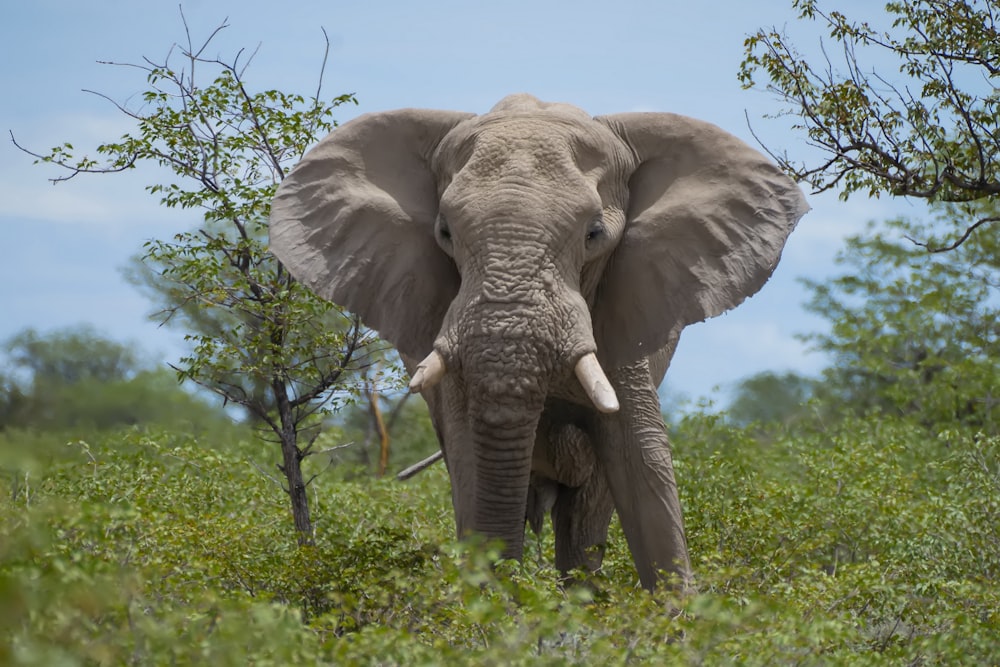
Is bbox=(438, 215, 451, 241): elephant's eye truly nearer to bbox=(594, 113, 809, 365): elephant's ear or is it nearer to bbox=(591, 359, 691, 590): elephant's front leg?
bbox=(594, 113, 809, 365): elephant's ear

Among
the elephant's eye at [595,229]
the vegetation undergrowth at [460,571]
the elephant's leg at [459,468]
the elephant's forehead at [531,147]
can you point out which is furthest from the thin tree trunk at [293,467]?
A: the elephant's eye at [595,229]

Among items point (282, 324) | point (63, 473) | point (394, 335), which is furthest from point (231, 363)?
point (394, 335)

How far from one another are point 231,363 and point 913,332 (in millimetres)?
13694

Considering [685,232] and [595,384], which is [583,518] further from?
[595,384]

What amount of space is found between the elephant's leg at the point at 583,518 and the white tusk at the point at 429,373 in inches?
98.0

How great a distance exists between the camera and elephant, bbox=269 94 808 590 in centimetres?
603

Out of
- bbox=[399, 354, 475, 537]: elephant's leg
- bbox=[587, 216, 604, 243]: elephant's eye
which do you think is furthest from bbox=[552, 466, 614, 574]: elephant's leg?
bbox=[587, 216, 604, 243]: elephant's eye

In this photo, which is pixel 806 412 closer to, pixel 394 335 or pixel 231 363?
pixel 231 363

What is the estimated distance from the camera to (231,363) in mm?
9219

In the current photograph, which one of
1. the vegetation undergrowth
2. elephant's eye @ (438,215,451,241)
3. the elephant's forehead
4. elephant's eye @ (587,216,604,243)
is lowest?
the vegetation undergrowth

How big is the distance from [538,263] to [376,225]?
4.13 feet

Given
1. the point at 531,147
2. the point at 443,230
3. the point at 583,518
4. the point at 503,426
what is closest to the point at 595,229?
the point at 531,147

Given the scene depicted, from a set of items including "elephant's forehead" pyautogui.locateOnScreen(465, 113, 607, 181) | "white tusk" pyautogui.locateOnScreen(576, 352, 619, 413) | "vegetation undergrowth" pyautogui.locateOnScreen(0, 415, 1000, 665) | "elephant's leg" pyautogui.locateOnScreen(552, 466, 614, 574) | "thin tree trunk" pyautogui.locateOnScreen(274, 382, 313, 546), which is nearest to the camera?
"vegetation undergrowth" pyautogui.locateOnScreen(0, 415, 1000, 665)

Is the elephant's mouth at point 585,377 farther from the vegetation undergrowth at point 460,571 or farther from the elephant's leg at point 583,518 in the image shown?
the elephant's leg at point 583,518
